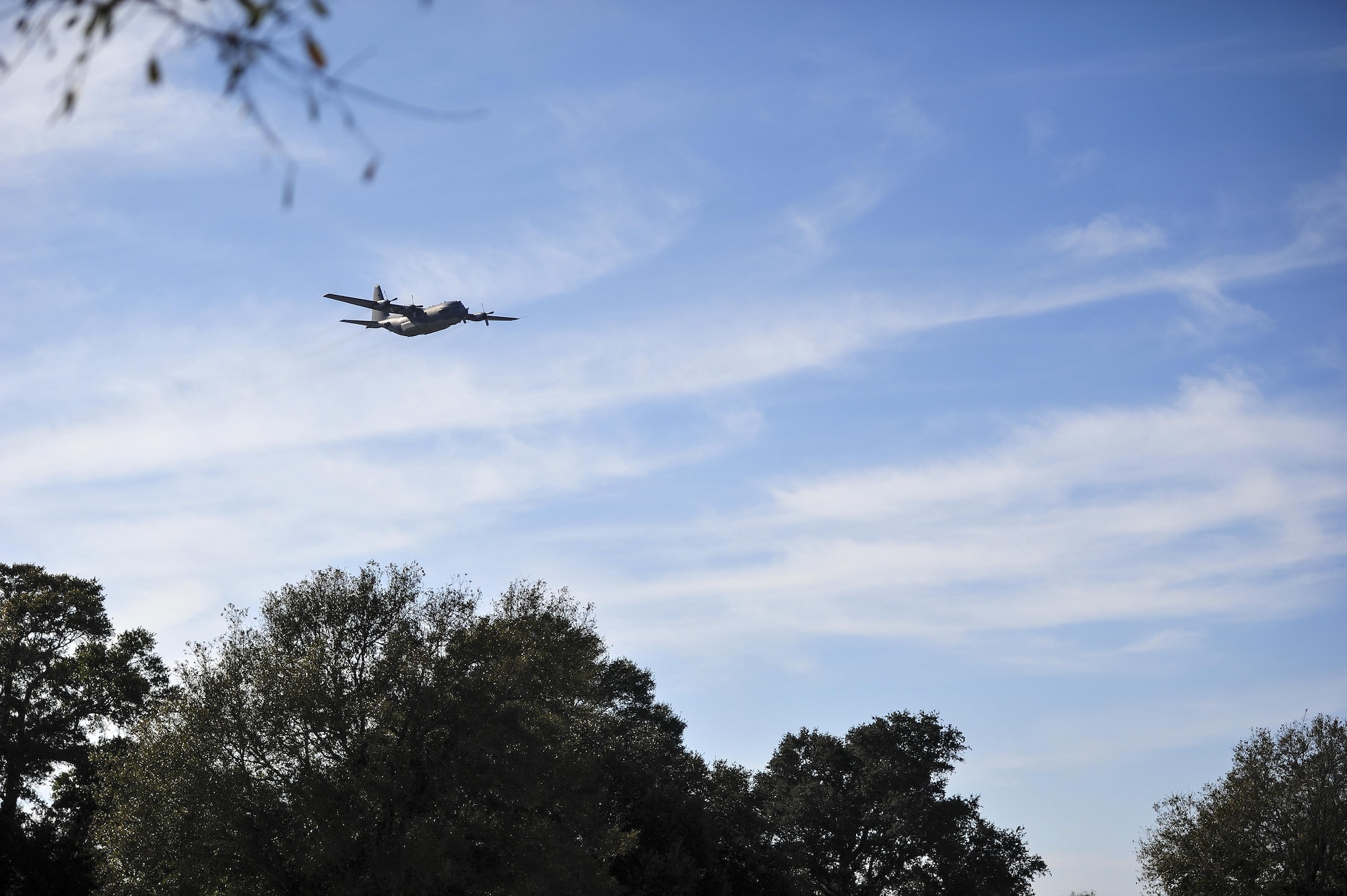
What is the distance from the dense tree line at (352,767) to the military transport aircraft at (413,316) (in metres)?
20.9

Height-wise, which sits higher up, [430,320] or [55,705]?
[430,320]

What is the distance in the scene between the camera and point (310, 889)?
41.3 meters

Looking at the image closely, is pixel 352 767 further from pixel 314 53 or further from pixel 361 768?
pixel 314 53

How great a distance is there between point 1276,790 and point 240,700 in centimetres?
5628

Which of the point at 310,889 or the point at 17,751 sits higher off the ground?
the point at 17,751

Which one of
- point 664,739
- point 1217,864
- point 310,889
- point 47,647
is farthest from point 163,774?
point 1217,864

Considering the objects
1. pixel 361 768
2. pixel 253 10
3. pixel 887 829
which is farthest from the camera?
pixel 887 829

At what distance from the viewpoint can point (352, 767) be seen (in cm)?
4266

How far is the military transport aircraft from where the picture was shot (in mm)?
70500

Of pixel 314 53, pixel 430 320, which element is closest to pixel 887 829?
pixel 430 320

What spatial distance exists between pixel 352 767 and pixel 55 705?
29224 millimetres

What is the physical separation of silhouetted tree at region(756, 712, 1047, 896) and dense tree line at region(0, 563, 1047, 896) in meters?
14.8

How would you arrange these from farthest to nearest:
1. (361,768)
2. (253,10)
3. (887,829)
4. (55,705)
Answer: (887,829), (55,705), (361,768), (253,10)

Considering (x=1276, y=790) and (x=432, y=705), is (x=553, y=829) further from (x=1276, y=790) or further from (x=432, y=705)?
(x=1276, y=790)
